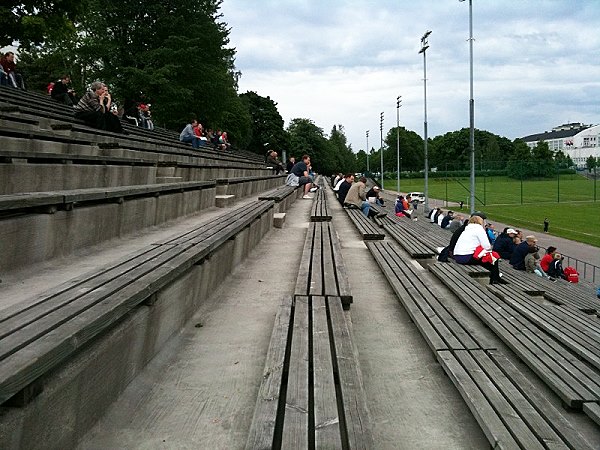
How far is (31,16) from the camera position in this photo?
2034 cm

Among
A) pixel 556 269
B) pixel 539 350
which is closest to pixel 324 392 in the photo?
pixel 539 350

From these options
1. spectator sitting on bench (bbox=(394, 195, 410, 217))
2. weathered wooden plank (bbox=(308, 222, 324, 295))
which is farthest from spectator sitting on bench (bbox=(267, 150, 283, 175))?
weathered wooden plank (bbox=(308, 222, 324, 295))

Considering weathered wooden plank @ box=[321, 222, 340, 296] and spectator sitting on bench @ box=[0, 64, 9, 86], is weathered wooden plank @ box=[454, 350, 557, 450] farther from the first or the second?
spectator sitting on bench @ box=[0, 64, 9, 86]

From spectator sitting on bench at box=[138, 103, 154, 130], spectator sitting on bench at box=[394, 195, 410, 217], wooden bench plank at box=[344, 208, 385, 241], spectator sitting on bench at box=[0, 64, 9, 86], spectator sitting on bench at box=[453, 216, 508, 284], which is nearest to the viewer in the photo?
spectator sitting on bench at box=[453, 216, 508, 284]

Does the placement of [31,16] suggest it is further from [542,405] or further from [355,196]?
[542,405]

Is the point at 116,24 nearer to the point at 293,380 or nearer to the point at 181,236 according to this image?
the point at 181,236

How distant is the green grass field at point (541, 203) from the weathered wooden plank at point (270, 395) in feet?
85.1

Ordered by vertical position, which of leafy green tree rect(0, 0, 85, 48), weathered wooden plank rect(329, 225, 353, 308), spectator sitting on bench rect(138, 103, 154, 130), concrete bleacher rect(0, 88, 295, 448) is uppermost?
leafy green tree rect(0, 0, 85, 48)

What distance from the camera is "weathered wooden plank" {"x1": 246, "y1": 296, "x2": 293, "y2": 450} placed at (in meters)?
2.43

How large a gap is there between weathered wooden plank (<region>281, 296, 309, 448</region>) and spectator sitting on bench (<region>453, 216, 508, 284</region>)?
14.7ft

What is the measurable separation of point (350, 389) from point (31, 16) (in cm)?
2169

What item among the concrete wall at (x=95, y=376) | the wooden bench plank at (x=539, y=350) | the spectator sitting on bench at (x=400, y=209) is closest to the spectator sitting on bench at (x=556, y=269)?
the spectator sitting on bench at (x=400, y=209)

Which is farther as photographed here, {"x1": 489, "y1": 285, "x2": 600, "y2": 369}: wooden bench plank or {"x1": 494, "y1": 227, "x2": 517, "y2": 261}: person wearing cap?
{"x1": 494, "y1": 227, "x2": 517, "y2": 261}: person wearing cap

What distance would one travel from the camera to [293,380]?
310cm
